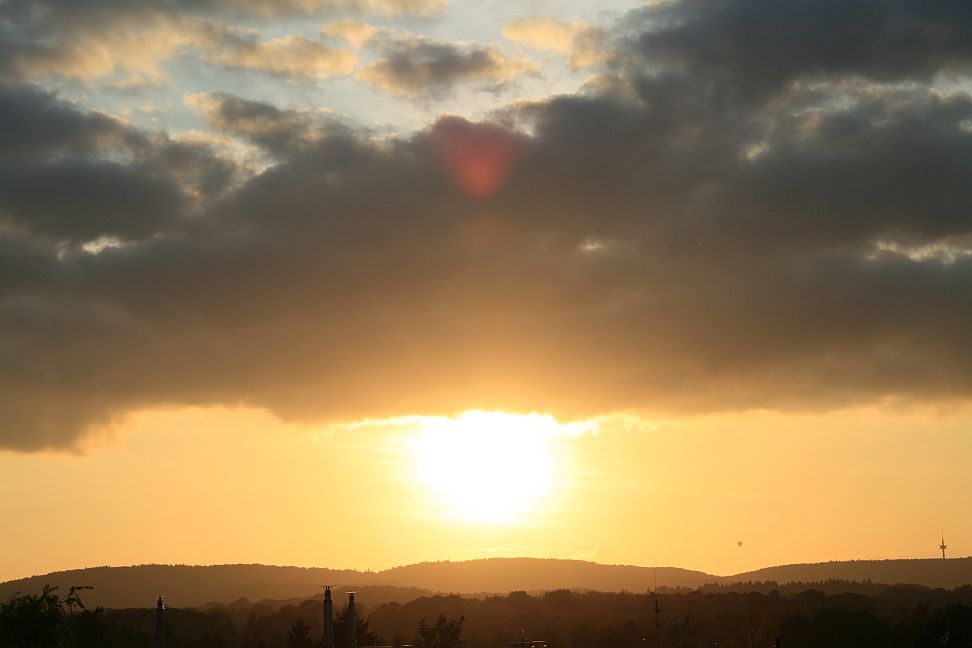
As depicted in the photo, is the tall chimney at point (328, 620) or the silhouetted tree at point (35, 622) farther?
the tall chimney at point (328, 620)

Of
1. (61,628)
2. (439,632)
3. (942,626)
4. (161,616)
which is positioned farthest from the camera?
(942,626)

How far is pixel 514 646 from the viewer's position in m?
125

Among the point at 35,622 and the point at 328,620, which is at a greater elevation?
the point at 35,622

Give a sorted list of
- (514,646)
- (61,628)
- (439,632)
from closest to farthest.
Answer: (61,628) < (514,646) < (439,632)

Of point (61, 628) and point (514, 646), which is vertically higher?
point (61, 628)

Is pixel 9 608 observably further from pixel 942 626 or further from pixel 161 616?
pixel 942 626

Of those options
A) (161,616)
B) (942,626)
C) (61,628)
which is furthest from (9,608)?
(942,626)

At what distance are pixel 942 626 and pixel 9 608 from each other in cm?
14940

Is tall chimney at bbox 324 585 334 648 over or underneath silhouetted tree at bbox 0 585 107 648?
underneath

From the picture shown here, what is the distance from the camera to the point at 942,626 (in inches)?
6403

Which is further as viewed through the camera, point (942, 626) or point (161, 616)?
point (942, 626)

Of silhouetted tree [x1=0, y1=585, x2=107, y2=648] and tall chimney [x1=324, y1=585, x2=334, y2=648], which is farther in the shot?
tall chimney [x1=324, y1=585, x2=334, y2=648]

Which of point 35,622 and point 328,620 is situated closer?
point 35,622

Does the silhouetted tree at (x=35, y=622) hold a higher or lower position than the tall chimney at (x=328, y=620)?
higher
